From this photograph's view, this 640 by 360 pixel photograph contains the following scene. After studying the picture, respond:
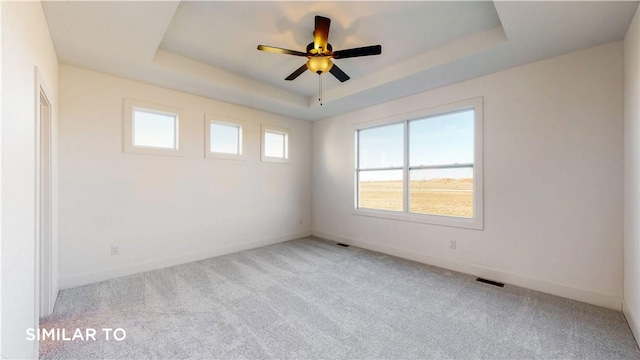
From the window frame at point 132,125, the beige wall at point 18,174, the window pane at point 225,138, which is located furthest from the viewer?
the window pane at point 225,138

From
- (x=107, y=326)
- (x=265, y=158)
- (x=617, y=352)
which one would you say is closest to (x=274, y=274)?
(x=107, y=326)

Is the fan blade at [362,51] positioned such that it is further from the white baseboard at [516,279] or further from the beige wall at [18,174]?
the white baseboard at [516,279]

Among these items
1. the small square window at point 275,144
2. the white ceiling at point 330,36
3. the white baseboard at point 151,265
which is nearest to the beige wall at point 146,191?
the white baseboard at point 151,265

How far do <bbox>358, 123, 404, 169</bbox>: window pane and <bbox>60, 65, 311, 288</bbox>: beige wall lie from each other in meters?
1.73

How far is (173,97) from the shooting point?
12.5 ft

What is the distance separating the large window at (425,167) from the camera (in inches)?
138

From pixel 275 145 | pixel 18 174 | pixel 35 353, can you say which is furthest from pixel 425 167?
pixel 35 353

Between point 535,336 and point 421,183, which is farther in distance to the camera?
point 421,183

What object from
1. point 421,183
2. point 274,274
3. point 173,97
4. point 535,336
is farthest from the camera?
point 421,183

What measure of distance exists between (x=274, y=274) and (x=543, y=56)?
4.14m

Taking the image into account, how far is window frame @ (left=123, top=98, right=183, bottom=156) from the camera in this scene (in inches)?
133

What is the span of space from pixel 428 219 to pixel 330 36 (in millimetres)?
2894

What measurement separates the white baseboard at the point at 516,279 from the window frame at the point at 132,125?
3.72 metres

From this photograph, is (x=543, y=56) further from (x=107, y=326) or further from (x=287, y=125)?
(x=107, y=326)
